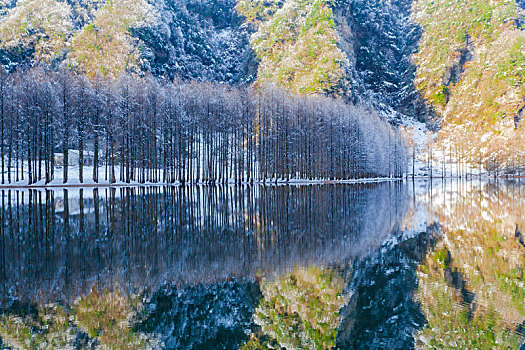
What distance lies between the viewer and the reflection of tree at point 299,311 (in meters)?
6.25

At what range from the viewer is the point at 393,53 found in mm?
195375

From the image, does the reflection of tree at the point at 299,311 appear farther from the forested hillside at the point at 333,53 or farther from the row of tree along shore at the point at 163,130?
the forested hillside at the point at 333,53

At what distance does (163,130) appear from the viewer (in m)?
54.6

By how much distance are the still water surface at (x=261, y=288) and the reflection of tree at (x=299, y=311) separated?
0.02 m

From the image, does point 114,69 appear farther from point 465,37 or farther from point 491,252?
point 465,37

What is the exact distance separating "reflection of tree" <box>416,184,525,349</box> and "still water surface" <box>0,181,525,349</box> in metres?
0.03

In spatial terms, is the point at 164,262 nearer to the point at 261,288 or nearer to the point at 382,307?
the point at 261,288

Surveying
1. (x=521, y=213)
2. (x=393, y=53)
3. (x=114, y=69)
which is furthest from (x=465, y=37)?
(x=521, y=213)

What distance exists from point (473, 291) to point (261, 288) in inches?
168

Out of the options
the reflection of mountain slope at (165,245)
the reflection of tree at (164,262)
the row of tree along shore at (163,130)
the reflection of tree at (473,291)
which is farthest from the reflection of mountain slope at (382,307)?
the row of tree along shore at (163,130)

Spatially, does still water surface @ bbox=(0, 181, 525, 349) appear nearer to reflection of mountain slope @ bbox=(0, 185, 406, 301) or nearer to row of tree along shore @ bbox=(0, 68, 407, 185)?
reflection of mountain slope @ bbox=(0, 185, 406, 301)

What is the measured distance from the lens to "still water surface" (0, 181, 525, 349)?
6.23 meters

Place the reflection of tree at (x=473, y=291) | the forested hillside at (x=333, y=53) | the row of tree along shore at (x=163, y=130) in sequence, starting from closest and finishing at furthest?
the reflection of tree at (x=473, y=291) → the row of tree along shore at (x=163, y=130) → the forested hillside at (x=333, y=53)

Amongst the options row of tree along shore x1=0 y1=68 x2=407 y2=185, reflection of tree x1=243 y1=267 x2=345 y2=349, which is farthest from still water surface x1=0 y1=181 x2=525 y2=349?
row of tree along shore x1=0 y1=68 x2=407 y2=185
